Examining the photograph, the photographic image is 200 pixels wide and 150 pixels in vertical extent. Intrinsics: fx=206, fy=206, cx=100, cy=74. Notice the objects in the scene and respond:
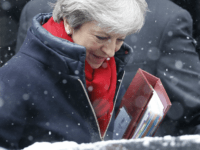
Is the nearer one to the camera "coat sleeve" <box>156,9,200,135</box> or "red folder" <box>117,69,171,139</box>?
"red folder" <box>117,69,171,139</box>

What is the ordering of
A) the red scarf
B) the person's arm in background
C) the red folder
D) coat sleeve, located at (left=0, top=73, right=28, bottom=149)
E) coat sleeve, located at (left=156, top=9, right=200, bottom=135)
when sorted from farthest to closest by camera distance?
the person's arm in background → coat sleeve, located at (left=156, top=9, right=200, bottom=135) → the red scarf → the red folder → coat sleeve, located at (left=0, top=73, right=28, bottom=149)

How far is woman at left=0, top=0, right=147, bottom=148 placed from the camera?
0.94 metres

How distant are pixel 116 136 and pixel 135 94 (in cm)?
31

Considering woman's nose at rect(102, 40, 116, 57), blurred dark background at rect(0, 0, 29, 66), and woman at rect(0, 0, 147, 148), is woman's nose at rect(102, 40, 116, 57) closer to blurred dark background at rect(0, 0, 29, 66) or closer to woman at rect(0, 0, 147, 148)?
woman at rect(0, 0, 147, 148)

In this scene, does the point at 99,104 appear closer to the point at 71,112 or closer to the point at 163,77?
the point at 71,112

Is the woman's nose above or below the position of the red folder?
above

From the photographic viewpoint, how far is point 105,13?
0.96 meters

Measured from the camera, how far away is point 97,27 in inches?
39.0

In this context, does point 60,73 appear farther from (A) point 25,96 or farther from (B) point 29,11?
(B) point 29,11

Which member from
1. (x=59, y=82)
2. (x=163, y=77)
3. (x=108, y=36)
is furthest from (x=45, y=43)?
(x=163, y=77)

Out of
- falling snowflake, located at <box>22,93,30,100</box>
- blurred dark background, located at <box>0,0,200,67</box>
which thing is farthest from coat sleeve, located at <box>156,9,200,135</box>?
falling snowflake, located at <box>22,93,30,100</box>

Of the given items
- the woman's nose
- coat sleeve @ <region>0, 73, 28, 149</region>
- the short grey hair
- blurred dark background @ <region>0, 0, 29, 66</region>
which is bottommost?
blurred dark background @ <region>0, 0, 29, 66</region>

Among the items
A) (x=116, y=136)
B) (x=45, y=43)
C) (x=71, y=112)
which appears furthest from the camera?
(x=116, y=136)

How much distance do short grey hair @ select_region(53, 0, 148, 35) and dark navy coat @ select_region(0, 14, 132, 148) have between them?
152 mm
